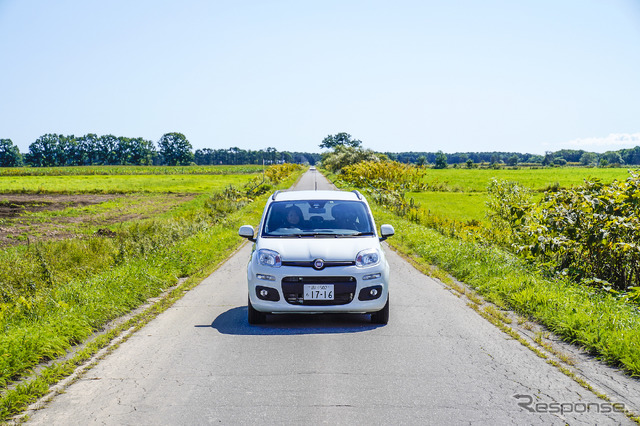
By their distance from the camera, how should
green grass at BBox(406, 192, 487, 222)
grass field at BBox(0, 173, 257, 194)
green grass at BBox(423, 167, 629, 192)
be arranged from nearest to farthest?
green grass at BBox(406, 192, 487, 222), grass field at BBox(0, 173, 257, 194), green grass at BBox(423, 167, 629, 192)

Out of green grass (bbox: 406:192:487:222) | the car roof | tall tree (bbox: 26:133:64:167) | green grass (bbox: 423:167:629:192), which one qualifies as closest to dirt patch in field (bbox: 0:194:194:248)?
the car roof

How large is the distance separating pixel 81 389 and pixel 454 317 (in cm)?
500

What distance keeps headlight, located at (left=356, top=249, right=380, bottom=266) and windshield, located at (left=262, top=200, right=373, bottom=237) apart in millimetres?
557

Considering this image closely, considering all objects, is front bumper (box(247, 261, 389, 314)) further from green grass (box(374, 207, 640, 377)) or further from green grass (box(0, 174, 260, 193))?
green grass (box(0, 174, 260, 193))

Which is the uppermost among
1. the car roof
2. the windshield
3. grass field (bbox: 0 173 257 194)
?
the car roof

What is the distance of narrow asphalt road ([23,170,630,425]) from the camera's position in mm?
3951

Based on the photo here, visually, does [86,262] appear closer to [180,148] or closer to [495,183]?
[495,183]

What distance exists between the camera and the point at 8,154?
473ft

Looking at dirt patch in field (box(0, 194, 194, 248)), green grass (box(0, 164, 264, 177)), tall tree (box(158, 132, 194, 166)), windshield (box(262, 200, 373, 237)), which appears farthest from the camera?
tall tree (box(158, 132, 194, 166))

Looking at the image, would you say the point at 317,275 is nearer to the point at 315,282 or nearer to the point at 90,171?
the point at 315,282

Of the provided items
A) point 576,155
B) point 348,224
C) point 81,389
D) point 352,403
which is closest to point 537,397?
point 352,403

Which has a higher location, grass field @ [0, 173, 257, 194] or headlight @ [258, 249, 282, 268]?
headlight @ [258, 249, 282, 268]

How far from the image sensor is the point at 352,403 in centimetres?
413

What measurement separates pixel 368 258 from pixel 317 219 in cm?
123
